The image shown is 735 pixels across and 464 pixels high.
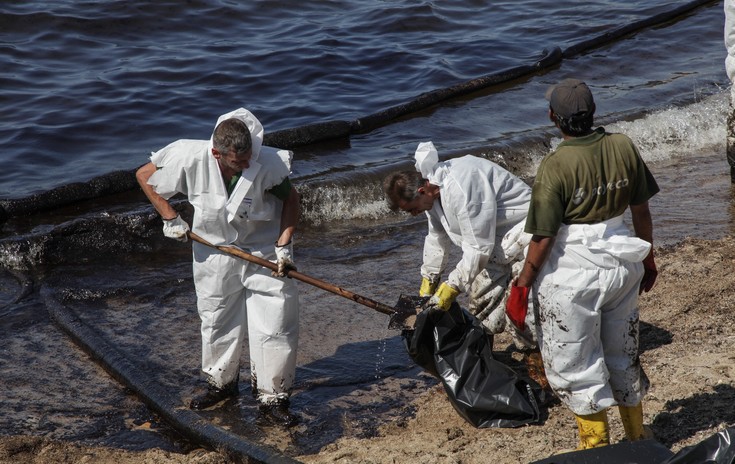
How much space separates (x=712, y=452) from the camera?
11.6ft

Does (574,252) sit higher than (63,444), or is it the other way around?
(574,252)

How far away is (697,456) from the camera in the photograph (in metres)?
3.55

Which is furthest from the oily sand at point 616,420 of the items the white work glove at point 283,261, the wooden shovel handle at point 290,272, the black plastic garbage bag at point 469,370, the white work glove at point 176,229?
the white work glove at point 176,229

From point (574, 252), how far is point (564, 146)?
473mm

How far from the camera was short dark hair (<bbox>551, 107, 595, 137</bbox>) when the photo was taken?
396 cm

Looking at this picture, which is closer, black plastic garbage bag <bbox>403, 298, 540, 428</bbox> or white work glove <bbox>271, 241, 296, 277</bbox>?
black plastic garbage bag <bbox>403, 298, 540, 428</bbox>

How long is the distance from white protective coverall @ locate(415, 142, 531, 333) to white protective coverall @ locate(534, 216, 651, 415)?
75cm

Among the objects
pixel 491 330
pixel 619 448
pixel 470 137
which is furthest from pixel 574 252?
pixel 470 137

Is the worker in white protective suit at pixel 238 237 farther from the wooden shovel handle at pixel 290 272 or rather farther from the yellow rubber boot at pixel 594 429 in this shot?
the yellow rubber boot at pixel 594 429

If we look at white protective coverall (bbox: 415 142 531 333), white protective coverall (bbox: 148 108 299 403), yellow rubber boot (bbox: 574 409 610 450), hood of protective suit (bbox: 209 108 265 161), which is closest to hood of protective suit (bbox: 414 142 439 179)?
white protective coverall (bbox: 415 142 531 333)

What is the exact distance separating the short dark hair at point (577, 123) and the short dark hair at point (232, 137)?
1699mm

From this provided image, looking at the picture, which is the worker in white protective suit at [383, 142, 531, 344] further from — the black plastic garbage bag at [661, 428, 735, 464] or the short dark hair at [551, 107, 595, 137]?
the black plastic garbage bag at [661, 428, 735, 464]

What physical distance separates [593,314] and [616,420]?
0.96m

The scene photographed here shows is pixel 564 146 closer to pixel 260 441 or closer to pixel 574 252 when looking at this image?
pixel 574 252
